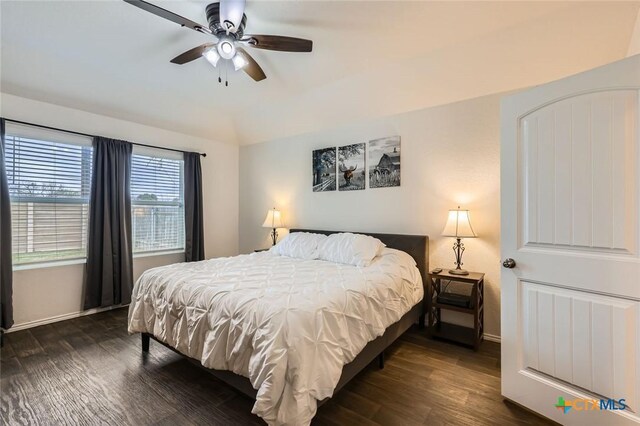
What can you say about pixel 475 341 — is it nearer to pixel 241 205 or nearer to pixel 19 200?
pixel 241 205

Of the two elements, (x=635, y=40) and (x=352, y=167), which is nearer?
(x=635, y=40)

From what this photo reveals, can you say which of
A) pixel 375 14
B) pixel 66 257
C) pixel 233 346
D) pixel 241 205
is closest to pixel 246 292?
pixel 233 346

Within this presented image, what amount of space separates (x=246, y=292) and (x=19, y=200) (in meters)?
3.03

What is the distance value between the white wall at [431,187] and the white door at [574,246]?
1.03 metres

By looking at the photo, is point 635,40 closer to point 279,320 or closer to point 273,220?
point 279,320

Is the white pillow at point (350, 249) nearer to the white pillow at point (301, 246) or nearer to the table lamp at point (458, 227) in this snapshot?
the white pillow at point (301, 246)

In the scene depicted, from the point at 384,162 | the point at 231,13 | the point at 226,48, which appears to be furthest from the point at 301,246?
the point at 231,13

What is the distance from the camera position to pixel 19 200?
2.87 metres

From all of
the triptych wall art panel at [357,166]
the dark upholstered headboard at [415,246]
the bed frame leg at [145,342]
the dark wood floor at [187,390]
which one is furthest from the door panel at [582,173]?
the bed frame leg at [145,342]

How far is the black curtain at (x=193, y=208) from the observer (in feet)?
13.8

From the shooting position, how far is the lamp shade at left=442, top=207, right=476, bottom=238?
2.60m

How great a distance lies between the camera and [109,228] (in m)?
3.34

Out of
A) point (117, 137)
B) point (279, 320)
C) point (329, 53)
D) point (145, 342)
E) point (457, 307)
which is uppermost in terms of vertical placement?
point (329, 53)

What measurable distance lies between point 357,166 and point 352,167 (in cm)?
8
